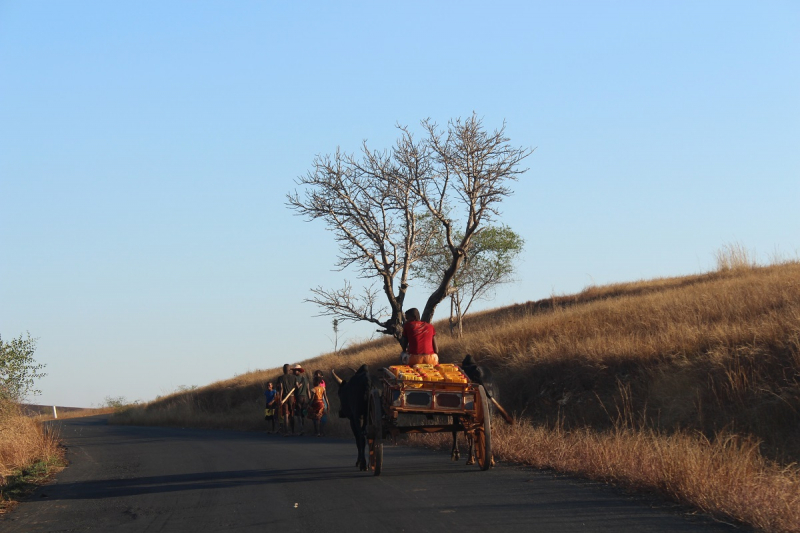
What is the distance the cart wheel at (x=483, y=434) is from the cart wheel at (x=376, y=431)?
141cm

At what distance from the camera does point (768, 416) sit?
Answer: 539 inches

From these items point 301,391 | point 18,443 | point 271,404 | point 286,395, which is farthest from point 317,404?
point 18,443

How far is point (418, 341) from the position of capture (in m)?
12.3

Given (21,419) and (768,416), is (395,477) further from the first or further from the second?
(21,419)

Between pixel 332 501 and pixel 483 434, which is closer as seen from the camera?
pixel 332 501

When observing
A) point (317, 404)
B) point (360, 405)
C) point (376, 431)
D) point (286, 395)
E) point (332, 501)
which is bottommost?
point (332, 501)

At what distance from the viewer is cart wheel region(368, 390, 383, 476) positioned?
1114 centimetres

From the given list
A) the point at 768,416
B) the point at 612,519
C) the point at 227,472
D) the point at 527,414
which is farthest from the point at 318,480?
the point at 527,414

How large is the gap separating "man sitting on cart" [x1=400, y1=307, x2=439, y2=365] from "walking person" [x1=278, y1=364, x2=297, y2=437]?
1196 centimetres

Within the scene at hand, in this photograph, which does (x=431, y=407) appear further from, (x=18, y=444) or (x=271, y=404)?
(x=271, y=404)

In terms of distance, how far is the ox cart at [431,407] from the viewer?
1107cm

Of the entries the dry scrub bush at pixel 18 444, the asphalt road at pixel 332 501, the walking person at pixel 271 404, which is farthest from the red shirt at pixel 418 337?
the walking person at pixel 271 404

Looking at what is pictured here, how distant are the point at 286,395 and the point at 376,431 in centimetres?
1280

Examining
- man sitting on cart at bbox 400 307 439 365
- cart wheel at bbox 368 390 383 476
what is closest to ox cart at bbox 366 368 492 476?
cart wheel at bbox 368 390 383 476
